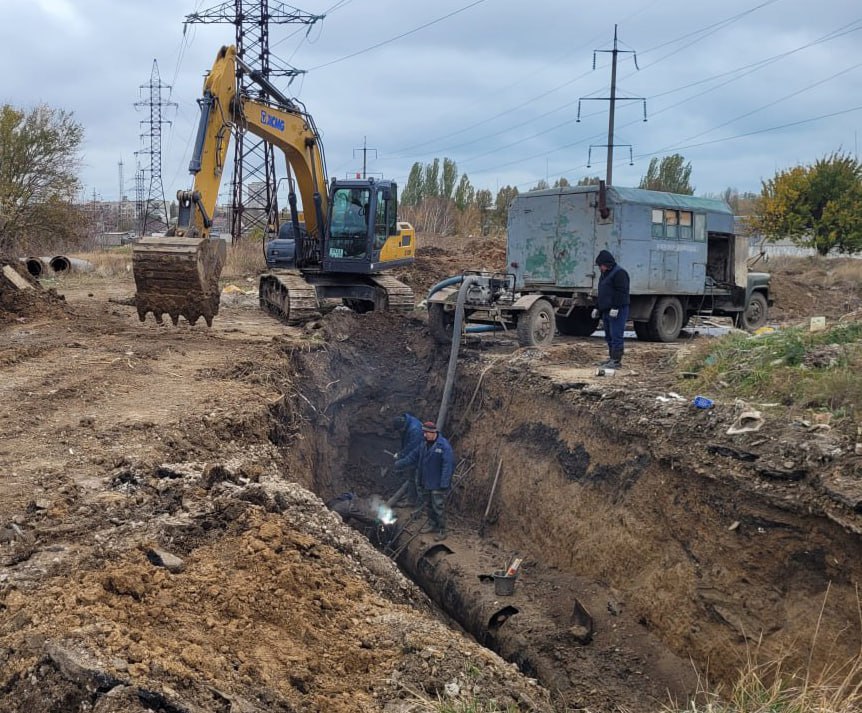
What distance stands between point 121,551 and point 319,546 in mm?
1396

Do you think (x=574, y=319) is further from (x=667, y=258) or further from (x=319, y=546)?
(x=319, y=546)

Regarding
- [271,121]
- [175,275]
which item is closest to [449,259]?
[271,121]

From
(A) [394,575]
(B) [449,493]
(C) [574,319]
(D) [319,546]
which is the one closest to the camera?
(D) [319,546]

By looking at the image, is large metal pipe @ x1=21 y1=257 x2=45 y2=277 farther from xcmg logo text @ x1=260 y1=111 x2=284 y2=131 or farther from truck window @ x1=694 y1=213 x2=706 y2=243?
truck window @ x1=694 y1=213 x2=706 y2=243

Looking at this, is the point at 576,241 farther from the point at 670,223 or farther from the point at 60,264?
the point at 60,264

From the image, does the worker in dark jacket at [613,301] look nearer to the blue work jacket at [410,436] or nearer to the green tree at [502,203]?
the blue work jacket at [410,436]

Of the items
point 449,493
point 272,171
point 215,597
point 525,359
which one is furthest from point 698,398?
point 272,171

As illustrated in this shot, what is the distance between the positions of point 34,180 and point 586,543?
87.4 feet

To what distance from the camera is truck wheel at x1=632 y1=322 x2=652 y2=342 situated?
15680mm

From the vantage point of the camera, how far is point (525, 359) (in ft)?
41.0

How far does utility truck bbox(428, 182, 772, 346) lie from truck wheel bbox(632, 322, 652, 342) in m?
0.02

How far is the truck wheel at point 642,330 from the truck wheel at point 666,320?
7 cm

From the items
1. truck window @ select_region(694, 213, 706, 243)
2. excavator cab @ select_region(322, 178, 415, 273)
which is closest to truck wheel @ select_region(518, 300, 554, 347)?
excavator cab @ select_region(322, 178, 415, 273)

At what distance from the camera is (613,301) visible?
11469 mm
